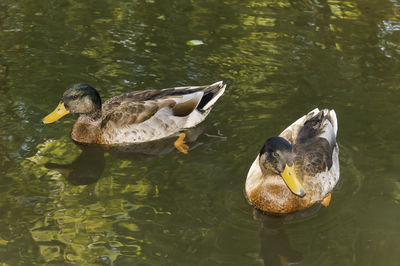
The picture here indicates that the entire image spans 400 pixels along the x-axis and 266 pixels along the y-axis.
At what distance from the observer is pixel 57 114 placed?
9.16 m

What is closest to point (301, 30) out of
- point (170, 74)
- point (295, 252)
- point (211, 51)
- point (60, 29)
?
point (211, 51)

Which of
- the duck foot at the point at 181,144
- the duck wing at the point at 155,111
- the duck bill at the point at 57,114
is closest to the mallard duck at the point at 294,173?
the duck foot at the point at 181,144

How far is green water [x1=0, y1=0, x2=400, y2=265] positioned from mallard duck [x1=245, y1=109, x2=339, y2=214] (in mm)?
167

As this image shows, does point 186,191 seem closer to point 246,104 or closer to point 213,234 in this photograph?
point 213,234

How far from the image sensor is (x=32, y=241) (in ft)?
22.2

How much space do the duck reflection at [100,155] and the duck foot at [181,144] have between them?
0.19ft

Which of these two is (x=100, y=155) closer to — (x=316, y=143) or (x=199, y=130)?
(x=199, y=130)

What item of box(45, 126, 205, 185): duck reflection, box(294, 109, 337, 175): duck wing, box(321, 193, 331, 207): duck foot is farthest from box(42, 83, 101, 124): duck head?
box(321, 193, 331, 207): duck foot

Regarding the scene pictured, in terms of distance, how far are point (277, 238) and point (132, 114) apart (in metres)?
3.24

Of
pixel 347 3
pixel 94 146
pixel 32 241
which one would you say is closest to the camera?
pixel 32 241

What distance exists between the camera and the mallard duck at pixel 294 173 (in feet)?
23.8

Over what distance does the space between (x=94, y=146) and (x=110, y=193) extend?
1.64 meters

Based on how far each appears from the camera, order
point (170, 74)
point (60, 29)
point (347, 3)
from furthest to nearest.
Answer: point (347, 3), point (60, 29), point (170, 74)

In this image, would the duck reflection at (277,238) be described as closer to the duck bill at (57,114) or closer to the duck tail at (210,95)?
the duck tail at (210,95)
